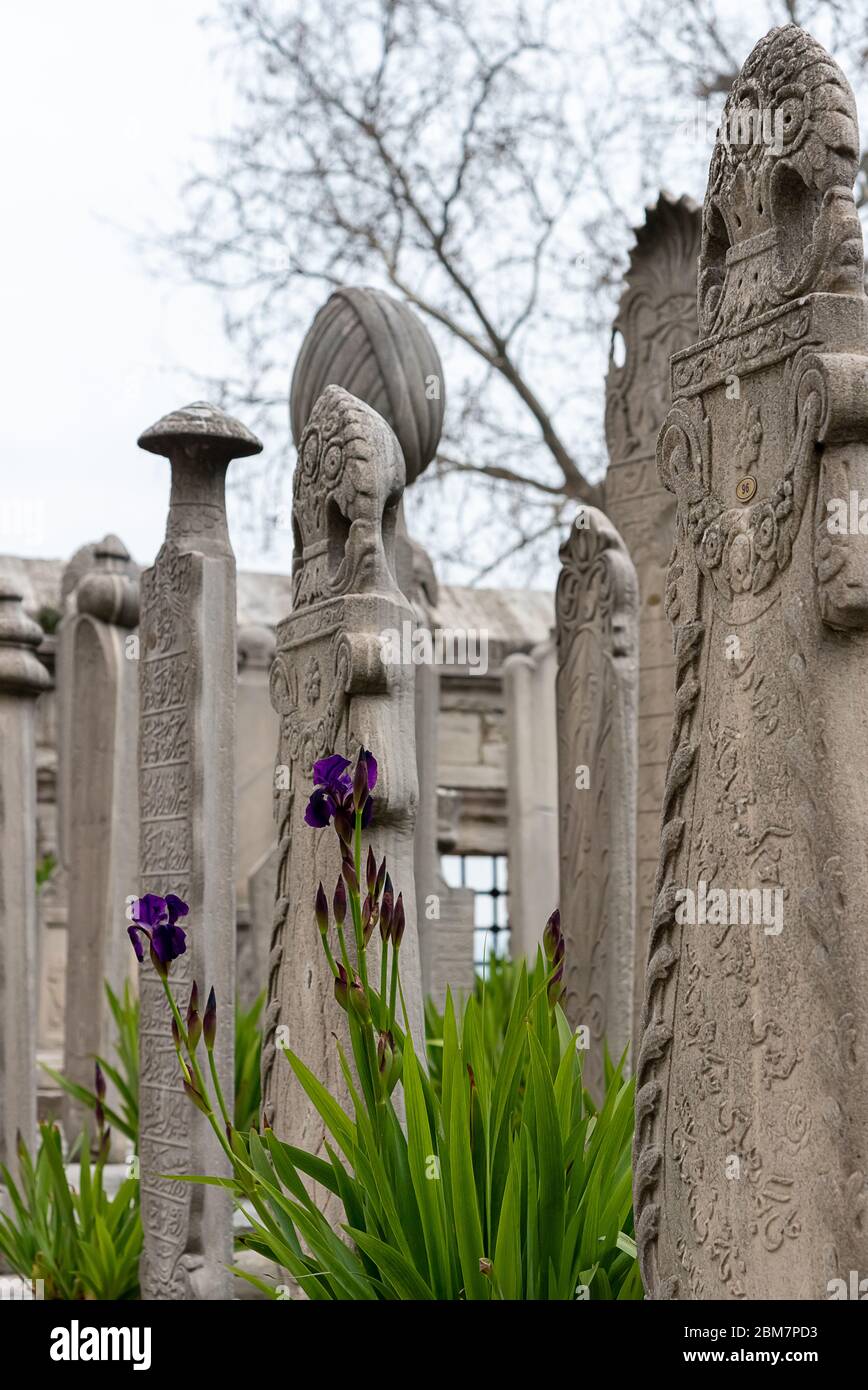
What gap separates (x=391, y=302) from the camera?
6.25m

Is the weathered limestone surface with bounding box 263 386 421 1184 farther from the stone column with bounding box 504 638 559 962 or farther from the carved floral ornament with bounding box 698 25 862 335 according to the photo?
the stone column with bounding box 504 638 559 962

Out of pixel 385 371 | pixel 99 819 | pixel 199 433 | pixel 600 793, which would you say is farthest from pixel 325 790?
pixel 99 819

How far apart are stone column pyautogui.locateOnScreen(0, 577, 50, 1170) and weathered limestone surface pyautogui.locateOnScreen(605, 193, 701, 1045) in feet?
7.05

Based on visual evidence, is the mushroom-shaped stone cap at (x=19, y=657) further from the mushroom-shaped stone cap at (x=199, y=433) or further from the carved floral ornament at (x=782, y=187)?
the carved floral ornament at (x=782, y=187)

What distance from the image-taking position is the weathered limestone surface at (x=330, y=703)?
4.22 meters

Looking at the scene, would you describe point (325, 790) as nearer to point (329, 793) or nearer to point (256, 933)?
point (329, 793)

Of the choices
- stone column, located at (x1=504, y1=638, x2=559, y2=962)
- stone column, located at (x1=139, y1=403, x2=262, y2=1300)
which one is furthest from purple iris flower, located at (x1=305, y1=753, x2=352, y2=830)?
stone column, located at (x1=504, y1=638, x2=559, y2=962)

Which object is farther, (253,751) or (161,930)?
(253,751)

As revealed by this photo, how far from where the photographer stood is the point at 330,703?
4426 millimetres

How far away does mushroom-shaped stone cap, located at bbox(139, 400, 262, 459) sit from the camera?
5.14m

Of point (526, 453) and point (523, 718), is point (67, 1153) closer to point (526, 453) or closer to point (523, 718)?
point (523, 718)

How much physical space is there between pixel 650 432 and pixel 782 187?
350cm
